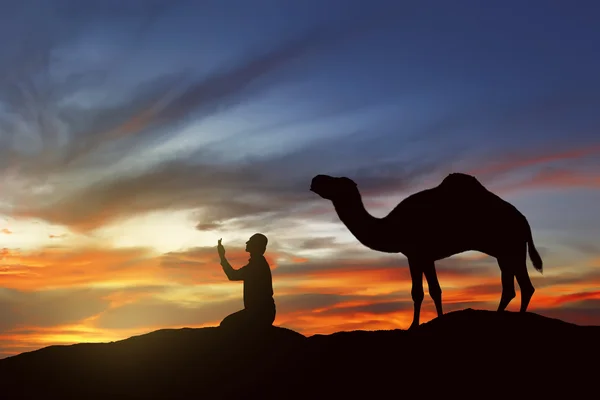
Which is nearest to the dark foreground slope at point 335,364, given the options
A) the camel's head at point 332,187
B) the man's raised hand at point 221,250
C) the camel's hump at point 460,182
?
the man's raised hand at point 221,250

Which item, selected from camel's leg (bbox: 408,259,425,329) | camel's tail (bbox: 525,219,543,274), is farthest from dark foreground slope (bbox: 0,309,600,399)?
camel's tail (bbox: 525,219,543,274)

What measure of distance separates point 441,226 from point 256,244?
472cm

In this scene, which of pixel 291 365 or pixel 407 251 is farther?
pixel 407 251

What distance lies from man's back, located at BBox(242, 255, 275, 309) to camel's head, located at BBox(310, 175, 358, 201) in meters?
2.28

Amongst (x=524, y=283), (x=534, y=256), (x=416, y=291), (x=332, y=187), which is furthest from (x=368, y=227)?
(x=534, y=256)

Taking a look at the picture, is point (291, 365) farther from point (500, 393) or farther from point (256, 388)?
point (500, 393)

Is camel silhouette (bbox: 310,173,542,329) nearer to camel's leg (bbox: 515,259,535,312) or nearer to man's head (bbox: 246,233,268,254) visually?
camel's leg (bbox: 515,259,535,312)

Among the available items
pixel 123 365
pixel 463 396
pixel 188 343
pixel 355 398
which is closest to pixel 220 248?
pixel 188 343

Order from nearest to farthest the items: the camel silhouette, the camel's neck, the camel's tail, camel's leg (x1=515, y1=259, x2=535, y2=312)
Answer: the camel silhouette < the camel's neck < camel's leg (x1=515, y1=259, x2=535, y2=312) < the camel's tail

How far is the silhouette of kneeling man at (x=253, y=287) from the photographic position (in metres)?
18.0

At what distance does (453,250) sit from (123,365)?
345 inches

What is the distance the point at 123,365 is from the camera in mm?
17516

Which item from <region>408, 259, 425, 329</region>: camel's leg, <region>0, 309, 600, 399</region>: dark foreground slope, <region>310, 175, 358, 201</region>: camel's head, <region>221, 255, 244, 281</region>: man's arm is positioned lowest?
<region>0, 309, 600, 399</region>: dark foreground slope

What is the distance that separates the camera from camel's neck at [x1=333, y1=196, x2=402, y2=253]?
18.4 m
